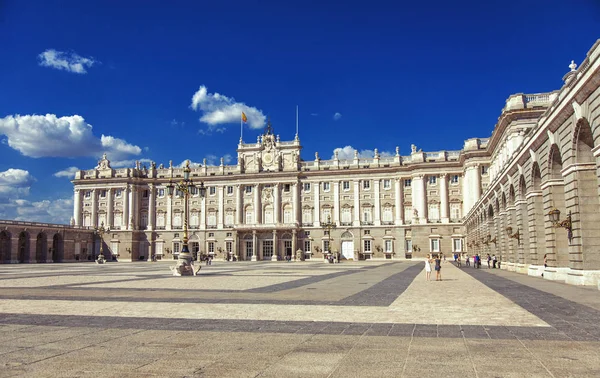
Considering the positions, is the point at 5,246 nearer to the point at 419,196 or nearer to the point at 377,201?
the point at 377,201

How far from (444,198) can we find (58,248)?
6242cm

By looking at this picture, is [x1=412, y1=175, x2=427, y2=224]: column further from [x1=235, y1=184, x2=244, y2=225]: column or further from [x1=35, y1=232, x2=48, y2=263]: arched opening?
[x1=35, y1=232, x2=48, y2=263]: arched opening

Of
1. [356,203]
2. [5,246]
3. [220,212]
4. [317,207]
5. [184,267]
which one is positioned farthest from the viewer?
[220,212]

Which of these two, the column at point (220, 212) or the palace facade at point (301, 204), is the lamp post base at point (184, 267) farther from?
the column at point (220, 212)

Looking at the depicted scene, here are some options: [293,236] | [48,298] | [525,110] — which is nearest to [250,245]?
[293,236]

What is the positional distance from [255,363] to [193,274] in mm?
27184

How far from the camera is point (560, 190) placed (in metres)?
24.2

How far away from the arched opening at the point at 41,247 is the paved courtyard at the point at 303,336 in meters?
67.1

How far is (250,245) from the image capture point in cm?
8994

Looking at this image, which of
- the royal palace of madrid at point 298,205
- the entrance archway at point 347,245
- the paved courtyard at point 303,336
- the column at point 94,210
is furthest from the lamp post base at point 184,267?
the column at point 94,210

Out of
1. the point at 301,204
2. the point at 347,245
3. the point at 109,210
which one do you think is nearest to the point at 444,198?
the point at 347,245

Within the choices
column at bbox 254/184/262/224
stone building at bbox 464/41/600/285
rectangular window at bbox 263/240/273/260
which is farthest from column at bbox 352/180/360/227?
stone building at bbox 464/41/600/285

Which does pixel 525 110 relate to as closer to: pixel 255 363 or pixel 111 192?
pixel 255 363

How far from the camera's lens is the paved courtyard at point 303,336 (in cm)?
737
